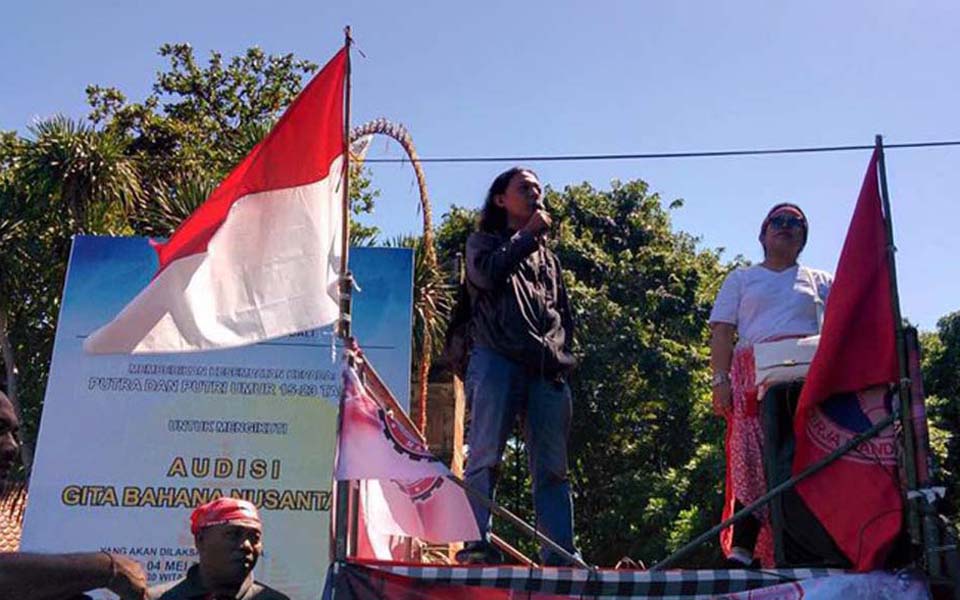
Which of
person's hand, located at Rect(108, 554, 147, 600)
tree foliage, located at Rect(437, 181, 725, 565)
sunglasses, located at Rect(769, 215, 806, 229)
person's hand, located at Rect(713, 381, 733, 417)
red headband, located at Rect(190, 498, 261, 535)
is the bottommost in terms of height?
person's hand, located at Rect(108, 554, 147, 600)

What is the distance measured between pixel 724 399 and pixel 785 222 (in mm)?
777

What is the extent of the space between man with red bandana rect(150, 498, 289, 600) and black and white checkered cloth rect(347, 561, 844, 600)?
29.5 inches

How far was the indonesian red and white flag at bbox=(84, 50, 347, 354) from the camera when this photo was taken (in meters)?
3.77

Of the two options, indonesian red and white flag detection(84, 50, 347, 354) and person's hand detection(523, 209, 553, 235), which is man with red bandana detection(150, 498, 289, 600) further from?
person's hand detection(523, 209, 553, 235)

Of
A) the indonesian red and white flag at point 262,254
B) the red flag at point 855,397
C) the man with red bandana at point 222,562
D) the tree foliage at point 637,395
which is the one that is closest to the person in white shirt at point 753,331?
the red flag at point 855,397

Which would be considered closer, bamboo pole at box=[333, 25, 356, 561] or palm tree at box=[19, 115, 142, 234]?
bamboo pole at box=[333, 25, 356, 561]

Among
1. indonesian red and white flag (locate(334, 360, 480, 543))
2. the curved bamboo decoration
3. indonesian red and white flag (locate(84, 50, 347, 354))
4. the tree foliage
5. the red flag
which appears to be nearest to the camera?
the red flag

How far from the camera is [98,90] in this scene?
70.4ft

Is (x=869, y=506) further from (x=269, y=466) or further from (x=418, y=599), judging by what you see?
(x=269, y=466)

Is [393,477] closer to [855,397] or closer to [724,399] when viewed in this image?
[724,399]

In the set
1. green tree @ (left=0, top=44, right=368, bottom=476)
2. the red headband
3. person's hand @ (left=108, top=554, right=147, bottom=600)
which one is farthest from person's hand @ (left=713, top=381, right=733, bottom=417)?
green tree @ (left=0, top=44, right=368, bottom=476)

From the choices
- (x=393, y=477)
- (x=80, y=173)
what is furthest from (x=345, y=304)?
(x=80, y=173)

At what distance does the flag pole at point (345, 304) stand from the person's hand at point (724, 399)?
5.00 feet

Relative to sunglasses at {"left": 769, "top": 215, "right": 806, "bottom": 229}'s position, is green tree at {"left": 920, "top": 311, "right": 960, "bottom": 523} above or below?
above
